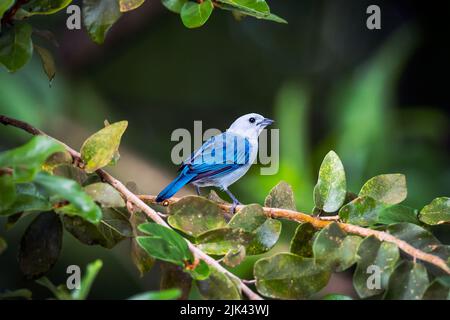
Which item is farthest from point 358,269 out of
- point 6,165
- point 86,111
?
point 86,111

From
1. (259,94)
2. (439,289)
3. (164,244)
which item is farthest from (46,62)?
(259,94)

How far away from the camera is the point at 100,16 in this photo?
188 cm

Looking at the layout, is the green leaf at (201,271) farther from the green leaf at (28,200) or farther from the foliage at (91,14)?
the foliage at (91,14)

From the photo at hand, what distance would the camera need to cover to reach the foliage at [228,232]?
156cm

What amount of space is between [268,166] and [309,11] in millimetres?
2527

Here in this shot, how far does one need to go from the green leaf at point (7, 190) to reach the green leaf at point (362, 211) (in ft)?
2.64

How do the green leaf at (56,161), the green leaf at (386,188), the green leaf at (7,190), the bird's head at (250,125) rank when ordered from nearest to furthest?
1. the green leaf at (7,190)
2. the green leaf at (56,161)
3. the green leaf at (386,188)
4. the bird's head at (250,125)

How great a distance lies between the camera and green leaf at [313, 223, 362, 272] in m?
1.68

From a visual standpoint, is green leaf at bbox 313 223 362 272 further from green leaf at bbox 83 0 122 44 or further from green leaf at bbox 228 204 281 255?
green leaf at bbox 83 0 122 44

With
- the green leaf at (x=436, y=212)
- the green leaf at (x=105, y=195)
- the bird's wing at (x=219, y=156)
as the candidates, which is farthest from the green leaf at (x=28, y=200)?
the bird's wing at (x=219, y=156)

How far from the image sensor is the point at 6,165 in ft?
4.62

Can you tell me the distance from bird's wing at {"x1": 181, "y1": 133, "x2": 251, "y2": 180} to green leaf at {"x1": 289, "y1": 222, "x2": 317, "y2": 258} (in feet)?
3.04

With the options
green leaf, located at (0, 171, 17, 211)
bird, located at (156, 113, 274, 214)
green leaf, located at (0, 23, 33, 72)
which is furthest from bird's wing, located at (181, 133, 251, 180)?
green leaf, located at (0, 171, 17, 211)

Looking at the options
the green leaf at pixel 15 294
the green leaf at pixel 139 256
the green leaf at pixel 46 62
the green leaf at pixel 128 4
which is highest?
the green leaf at pixel 128 4
